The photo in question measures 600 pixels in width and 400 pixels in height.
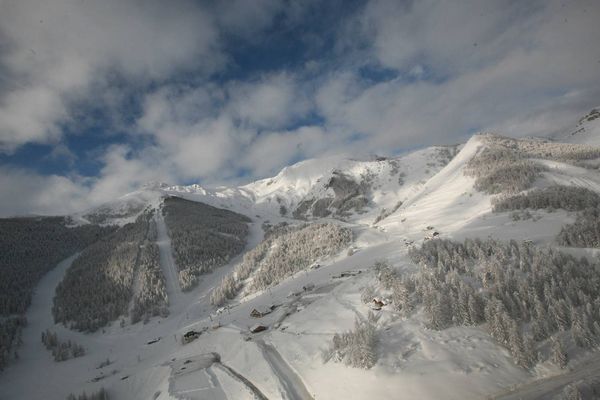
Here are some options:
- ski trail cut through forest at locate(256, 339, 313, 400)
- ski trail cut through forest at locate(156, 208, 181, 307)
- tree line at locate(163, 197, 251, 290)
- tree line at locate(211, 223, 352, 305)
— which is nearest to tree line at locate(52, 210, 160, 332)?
ski trail cut through forest at locate(156, 208, 181, 307)

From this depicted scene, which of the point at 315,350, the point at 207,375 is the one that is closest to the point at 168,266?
the point at 207,375

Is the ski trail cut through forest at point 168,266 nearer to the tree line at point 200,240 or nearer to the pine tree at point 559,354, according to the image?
the tree line at point 200,240

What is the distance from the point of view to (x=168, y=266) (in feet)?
333

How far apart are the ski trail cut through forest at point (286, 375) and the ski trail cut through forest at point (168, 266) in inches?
2333

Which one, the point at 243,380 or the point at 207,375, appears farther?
the point at 207,375

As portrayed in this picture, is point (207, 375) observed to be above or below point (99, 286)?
below

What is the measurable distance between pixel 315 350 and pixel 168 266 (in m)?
87.7

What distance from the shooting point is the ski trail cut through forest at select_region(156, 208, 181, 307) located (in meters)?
85.4

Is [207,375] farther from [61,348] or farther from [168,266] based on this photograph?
[168,266]

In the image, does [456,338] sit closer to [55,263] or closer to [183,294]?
[183,294]

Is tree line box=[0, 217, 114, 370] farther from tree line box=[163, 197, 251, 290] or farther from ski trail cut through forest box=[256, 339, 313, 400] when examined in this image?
ski trail cut through forest box=[256, 339, 313, 400]

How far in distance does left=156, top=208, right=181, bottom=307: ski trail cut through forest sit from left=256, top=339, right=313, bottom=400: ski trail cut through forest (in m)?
59.2

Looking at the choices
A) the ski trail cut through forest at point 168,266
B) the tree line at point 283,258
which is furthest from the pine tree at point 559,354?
the ski trail cut through forest at point 168,266

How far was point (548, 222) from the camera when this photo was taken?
144 feet
